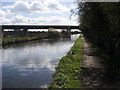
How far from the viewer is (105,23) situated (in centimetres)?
1681

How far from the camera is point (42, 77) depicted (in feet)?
49.1

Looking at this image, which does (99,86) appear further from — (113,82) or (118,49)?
(118,49)

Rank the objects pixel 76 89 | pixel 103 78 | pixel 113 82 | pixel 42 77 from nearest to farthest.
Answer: pixel 76 89 → pixel 113 82 → pixel 103 78 → pixel 42 77

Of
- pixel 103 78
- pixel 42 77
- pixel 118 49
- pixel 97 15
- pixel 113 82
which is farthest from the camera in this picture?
pixel 118 49

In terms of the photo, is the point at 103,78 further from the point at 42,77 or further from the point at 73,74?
the point at 42,77

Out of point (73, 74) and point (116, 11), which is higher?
point (116, 11)

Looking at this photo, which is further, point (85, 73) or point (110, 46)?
point (110, 46)

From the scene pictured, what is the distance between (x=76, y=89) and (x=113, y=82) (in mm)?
2672

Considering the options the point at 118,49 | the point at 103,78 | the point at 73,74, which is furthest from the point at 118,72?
the point at 118,49

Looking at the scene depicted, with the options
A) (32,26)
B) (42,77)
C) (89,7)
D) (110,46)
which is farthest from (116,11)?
(32,26)

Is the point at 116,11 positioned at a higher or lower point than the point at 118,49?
higher

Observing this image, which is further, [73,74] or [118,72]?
[118,72]

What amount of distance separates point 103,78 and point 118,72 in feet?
6.70

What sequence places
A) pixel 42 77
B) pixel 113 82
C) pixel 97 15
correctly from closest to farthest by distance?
1. pixel 113 82
2. pixel 42 77
3. pixel 97 15
